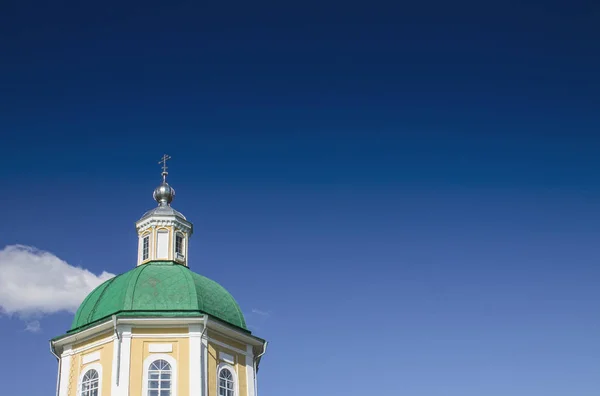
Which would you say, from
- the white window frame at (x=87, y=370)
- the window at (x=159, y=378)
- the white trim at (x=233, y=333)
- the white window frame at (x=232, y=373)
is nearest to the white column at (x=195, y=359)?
the white trim at (x=233, y=333)

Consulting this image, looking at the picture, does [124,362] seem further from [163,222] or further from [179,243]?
[163,222]

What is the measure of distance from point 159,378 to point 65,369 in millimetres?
4093

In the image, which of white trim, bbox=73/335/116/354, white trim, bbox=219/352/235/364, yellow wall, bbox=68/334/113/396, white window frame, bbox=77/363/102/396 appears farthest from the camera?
white trim, bbox=219/352/235/364

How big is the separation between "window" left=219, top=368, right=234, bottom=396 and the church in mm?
34

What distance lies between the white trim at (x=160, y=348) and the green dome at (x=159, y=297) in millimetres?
1001

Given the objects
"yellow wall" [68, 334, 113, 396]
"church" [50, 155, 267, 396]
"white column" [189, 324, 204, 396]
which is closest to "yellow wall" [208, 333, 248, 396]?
"church" [50, 155, 267, 396]

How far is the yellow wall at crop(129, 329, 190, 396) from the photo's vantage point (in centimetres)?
2603

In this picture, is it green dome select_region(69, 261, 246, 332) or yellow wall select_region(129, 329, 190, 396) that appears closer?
yellow wall select_region(129, 329, 190, 396)

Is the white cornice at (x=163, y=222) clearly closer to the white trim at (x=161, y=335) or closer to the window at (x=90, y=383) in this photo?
the white trim at (x=161, y=335)

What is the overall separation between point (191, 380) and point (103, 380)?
2991 millimetres

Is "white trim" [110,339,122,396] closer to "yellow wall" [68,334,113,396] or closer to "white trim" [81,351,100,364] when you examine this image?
"yellow wall" [68,334,113,396]

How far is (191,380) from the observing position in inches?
1032

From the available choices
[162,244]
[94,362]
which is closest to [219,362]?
[94,362]

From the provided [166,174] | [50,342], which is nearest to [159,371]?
[50,342]
